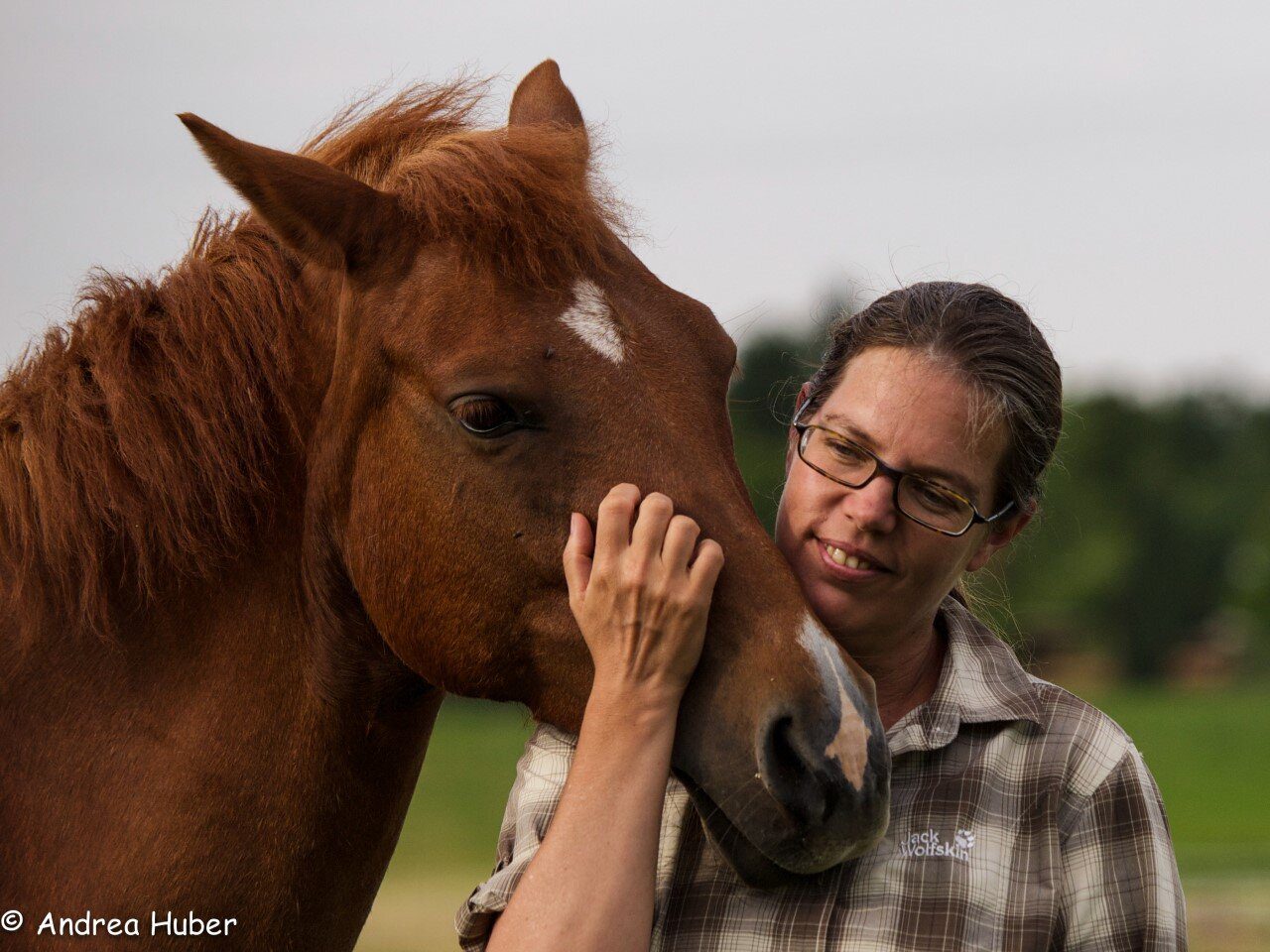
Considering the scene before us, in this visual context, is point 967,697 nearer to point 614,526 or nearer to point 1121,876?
point 1121,876

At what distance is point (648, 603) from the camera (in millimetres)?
2275

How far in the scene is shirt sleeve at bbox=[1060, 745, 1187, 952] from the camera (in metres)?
2.33

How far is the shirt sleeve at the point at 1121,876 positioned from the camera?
2.33 m

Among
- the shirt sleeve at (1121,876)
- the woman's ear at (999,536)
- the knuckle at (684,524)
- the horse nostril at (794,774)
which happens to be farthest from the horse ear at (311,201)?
the shirt sleeve at (1121,876)

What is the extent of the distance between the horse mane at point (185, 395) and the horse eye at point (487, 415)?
0.87 ft

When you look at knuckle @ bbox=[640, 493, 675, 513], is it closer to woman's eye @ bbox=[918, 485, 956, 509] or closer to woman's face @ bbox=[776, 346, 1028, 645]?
woman's face @ bbox=[776, 346, 1028, 645]

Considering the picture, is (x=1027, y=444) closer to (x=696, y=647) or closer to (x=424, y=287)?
(x=696, y=647)

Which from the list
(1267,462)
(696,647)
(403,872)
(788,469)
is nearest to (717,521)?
(696,647)

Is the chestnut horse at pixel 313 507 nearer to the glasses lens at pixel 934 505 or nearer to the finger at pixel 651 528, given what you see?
the finger at pixel 651 528

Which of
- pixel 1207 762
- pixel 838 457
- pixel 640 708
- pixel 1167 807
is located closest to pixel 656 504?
pixel 640 708

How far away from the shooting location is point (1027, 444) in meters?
2.68

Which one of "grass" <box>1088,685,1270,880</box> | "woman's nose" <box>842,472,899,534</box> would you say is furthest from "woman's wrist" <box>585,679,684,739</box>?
"grass" <box>1088,685,1270,880</box>

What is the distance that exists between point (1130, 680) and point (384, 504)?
63.7 m

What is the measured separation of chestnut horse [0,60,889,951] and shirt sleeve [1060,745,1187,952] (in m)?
0.69
